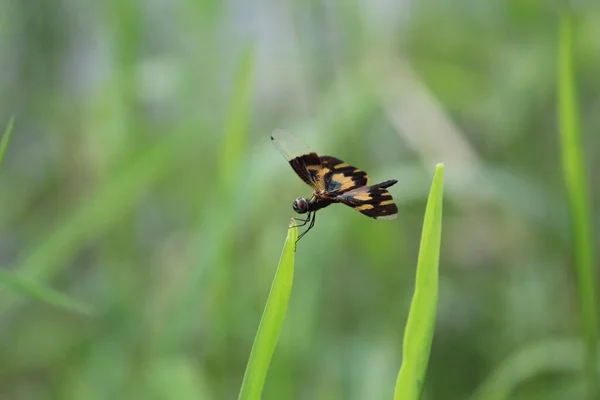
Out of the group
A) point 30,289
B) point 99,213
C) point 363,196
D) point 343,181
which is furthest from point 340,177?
point 99,213

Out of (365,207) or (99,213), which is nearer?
(365,207)

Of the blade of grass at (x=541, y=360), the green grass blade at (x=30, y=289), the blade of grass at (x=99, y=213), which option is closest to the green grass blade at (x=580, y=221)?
the blade of grass at (x=541, y=360)

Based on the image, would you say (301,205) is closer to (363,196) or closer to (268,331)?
(363,196)

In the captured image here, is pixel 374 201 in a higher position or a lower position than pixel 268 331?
higher

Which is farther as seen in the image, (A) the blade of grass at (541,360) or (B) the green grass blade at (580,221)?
(A) the blade of grass at (541,360)

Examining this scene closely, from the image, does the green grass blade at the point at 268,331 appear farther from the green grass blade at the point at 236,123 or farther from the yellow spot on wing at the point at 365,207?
the green grass blade at the point at 236,123

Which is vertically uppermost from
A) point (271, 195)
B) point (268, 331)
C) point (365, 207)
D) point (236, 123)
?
point (271, 195)

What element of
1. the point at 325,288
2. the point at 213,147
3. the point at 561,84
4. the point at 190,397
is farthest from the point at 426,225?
the point at 213,147
